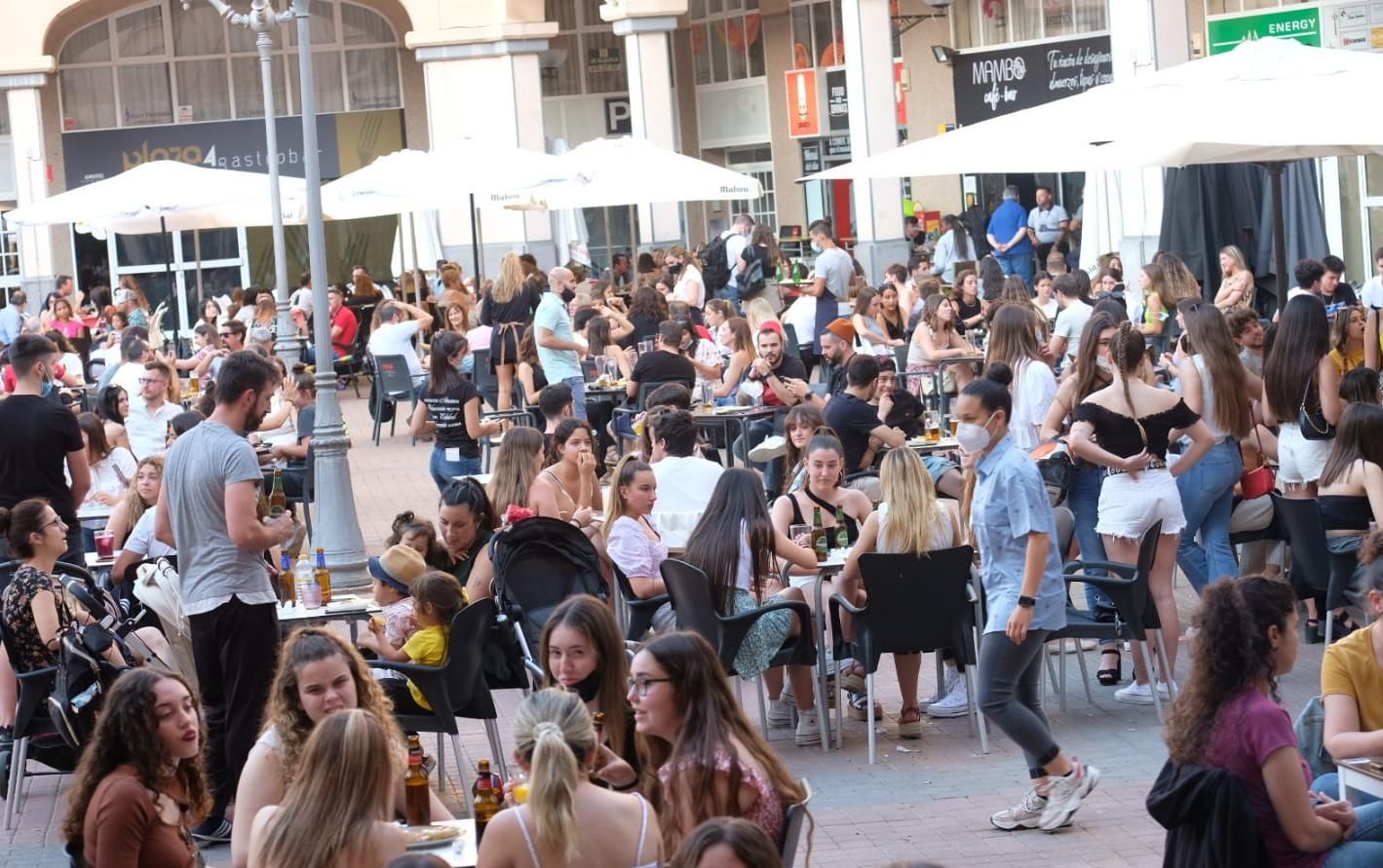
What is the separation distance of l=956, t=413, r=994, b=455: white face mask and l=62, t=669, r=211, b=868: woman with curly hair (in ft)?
9.96

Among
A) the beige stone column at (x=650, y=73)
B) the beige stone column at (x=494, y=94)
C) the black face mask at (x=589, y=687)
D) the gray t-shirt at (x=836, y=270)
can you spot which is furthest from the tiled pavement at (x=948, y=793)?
the beige stone column at (x=494, y=94)

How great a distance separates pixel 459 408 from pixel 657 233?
18808 millimetres

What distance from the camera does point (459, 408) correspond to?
12688 millimetres

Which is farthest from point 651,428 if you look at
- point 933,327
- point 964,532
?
point 933,327

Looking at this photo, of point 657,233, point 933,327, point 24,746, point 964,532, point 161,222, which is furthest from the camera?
point 657,233

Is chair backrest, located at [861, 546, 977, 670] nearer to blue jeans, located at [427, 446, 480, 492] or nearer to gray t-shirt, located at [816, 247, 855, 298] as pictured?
blue jeans, located at [427, 446, 480, 492]

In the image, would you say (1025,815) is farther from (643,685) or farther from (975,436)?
(643,685)

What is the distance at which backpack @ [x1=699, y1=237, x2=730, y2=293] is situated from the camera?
1011 inches

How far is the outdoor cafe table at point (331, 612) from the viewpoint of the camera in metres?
8.18

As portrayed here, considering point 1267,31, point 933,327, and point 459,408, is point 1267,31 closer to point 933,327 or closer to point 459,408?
point 933,327

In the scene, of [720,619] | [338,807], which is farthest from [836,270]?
[338,807]

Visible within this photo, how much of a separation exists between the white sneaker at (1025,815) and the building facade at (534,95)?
21249 mm

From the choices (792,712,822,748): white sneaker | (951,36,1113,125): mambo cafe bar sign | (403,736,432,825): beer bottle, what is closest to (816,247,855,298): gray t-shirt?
(951,36,1113,125): mambo cafe bar sign

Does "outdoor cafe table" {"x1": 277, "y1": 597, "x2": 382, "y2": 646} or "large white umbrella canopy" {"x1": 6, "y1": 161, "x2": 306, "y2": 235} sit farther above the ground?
"large white umbrella canopy" {"x1": 6, "y1": 161, "x2": 306, "y2": 235}
